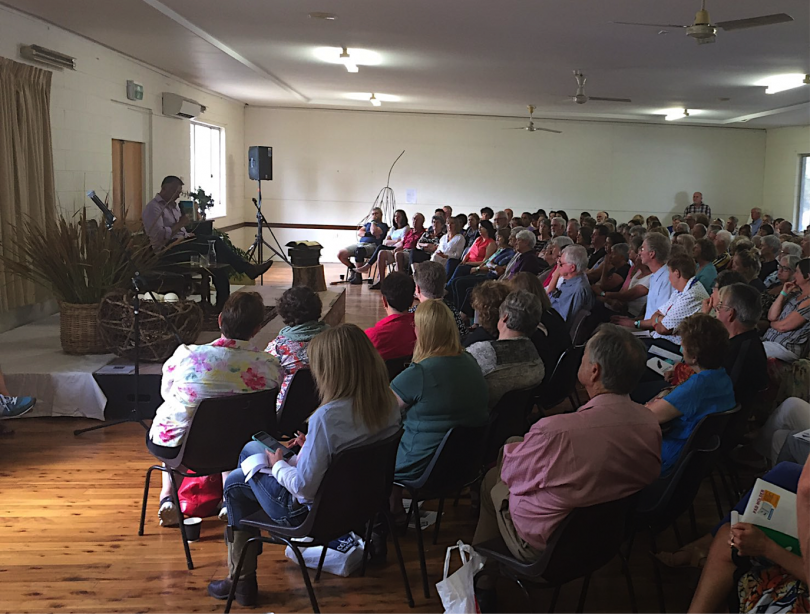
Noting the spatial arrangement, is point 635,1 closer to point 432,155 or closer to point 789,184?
point 432,155

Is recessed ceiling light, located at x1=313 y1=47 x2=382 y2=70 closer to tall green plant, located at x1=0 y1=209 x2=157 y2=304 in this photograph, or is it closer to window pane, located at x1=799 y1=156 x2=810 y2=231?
tall green plant, located at x1=0 y1=209 x2=157 y2=304

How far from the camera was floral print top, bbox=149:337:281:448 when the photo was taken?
286 cm

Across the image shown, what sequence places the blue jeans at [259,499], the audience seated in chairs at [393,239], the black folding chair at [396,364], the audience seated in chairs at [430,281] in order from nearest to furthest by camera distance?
the blue jeans at [259,499] < the black folding chair at [396,364] < the audience seated in chairs at [430,281] < the audience seated in chairs at [393,239]

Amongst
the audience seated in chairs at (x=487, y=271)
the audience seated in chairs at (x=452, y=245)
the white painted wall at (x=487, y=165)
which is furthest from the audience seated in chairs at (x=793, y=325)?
the white painted wall at (x=487, y=165)

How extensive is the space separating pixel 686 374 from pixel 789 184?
12.5 m

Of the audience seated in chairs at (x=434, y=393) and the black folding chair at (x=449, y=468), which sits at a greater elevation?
the audience seated in chairs at (x=434, y=393)

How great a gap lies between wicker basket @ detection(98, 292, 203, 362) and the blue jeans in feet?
7.70

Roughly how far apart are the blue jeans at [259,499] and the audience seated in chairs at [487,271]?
18.3 feet

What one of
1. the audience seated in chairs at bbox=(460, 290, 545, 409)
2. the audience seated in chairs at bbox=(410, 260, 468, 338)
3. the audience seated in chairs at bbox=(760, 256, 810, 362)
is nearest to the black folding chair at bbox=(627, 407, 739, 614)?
the audience seated in chairs at bbox=(460, 290, 545, 409)

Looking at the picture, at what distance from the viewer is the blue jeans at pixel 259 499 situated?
2.39 m

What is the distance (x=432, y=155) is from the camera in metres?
14.0

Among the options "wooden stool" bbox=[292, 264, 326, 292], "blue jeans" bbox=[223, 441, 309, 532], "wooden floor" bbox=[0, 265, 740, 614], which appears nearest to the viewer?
"blue jeans" bbox=[223, 441, 309, 532]

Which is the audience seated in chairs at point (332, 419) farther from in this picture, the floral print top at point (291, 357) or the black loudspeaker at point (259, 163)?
the black loudspeaker at point (259, 163)

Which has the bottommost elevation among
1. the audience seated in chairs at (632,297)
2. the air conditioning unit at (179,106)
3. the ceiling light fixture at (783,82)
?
the audience seated in chairs at (632,297)
